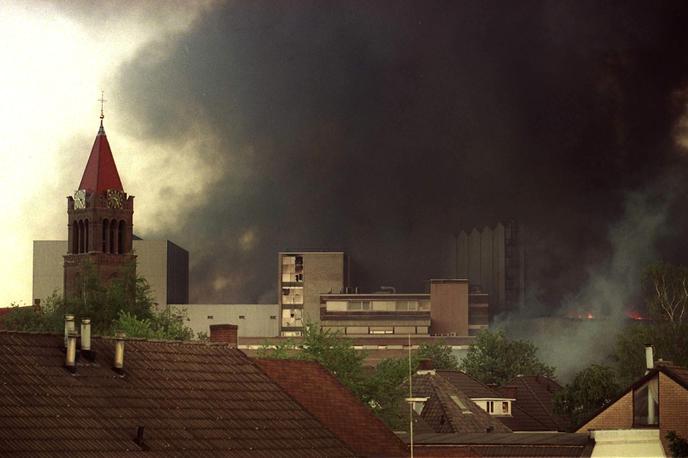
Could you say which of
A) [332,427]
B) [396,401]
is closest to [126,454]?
[332,427]

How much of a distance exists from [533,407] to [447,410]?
4888cm

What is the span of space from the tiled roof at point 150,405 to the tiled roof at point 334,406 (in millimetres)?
3428

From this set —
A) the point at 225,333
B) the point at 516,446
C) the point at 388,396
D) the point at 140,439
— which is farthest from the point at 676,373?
the point at 140,439

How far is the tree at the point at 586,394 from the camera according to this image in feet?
481

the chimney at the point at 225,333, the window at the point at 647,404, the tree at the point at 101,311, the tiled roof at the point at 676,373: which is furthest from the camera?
the tree at the point at 101,311

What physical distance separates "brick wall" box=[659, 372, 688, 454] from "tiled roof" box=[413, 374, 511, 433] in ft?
96.7

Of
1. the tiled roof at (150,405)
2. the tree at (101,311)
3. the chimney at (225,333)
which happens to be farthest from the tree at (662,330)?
the tiled roof at (150,405)

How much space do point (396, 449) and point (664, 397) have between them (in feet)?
48.8

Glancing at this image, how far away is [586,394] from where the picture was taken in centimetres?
14750

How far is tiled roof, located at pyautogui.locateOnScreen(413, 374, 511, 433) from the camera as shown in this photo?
11200cm

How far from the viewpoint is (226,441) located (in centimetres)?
6028

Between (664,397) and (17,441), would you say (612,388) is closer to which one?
(664,397)

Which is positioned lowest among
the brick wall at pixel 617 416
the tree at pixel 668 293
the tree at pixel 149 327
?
the brick wall at pixel 617 416

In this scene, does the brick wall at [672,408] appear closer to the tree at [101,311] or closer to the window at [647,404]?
the window at [647,404]
